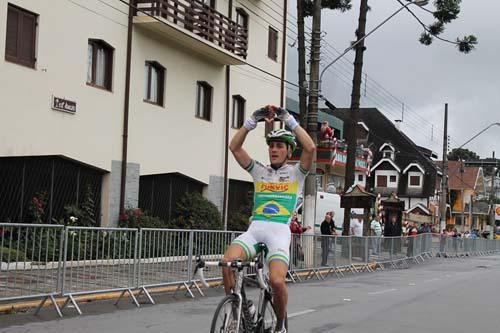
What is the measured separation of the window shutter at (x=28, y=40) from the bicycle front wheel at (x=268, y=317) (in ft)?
37.7

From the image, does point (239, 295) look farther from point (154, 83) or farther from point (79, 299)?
point (154, 83)

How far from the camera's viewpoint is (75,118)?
17438 millimetres

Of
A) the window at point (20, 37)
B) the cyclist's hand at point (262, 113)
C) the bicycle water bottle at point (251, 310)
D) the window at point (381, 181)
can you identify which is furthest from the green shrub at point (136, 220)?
the window at point (381, 181)

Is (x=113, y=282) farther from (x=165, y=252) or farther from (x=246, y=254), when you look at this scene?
(x=246, y=254)

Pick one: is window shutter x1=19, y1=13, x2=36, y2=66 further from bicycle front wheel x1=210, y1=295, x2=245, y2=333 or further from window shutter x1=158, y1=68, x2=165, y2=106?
bicycle front wheel x1=210, y1=295, x2=245, y2=333

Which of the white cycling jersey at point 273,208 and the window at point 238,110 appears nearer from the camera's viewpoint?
the white cycling jersey at point 273,208

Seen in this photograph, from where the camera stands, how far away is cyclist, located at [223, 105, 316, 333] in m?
6.05

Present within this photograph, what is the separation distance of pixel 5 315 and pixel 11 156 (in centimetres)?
656

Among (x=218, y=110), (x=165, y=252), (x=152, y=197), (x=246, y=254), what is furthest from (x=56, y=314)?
(x=218, y=110)

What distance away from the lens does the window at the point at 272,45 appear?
28.7 metres

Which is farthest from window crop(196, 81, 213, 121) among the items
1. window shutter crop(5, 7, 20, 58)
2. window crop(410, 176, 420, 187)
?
window crop(410, 176, 420, 187)

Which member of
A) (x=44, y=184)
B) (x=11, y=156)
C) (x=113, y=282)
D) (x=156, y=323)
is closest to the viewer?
(x=156, y=323)

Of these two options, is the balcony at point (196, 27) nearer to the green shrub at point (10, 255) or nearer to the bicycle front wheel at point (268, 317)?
the green shrub at point (10, 255)

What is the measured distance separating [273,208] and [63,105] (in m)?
11.7
